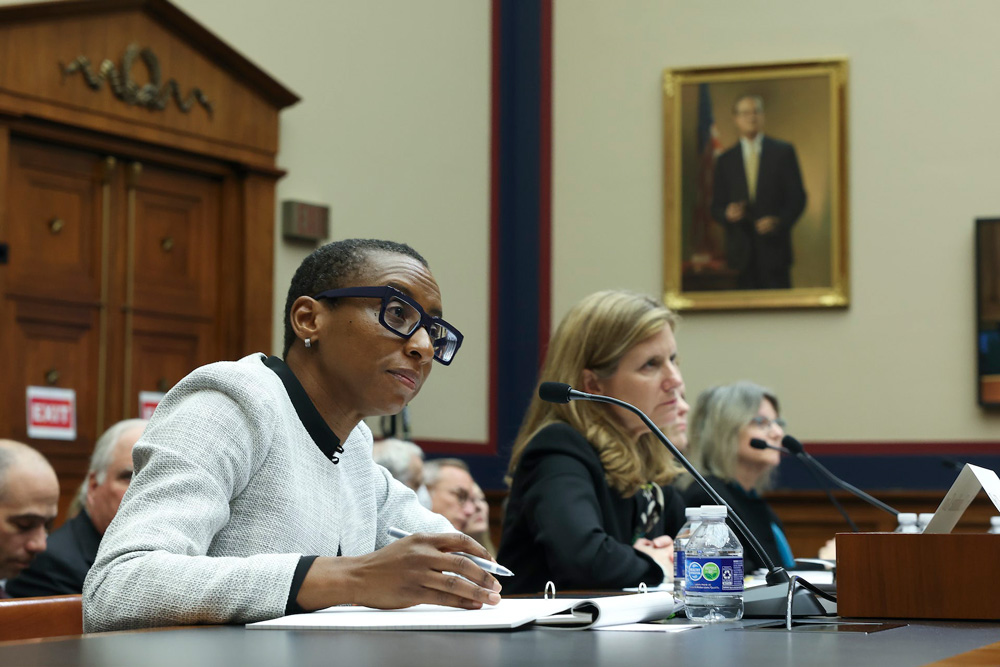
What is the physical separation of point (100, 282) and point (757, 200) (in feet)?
12.2

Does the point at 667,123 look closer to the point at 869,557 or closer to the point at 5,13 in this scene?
the point at 5,13

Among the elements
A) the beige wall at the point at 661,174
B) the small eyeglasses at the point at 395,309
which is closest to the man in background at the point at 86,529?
the small eyeglasses at the point at 395,309

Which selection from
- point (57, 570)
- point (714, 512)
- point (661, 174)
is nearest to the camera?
point (714, 512)

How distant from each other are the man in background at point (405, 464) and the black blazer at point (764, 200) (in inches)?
116

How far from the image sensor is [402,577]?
1.73m

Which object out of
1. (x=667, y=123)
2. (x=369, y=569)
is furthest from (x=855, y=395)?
(x=369, y=569)

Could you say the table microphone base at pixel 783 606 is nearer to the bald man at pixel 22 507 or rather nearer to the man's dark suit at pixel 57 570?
the man's dark suit at pixel 57 570

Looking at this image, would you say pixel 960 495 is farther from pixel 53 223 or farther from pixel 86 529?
pixel 53 223

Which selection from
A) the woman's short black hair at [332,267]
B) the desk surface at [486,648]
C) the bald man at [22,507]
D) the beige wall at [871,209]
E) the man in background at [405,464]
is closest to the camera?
the desk surface at [486,648]

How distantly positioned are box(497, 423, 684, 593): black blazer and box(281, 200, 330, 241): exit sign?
3748 mm

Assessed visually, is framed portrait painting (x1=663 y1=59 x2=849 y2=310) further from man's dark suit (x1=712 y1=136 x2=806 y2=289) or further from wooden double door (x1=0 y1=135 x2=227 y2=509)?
wooden double door (x1=0 y1=135 x2=227 y2=509)

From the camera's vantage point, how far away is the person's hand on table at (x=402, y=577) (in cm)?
173

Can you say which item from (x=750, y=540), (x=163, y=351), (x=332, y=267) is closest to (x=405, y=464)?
(x=163, y=351)

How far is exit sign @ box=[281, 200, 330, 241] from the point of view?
6.62 metres
